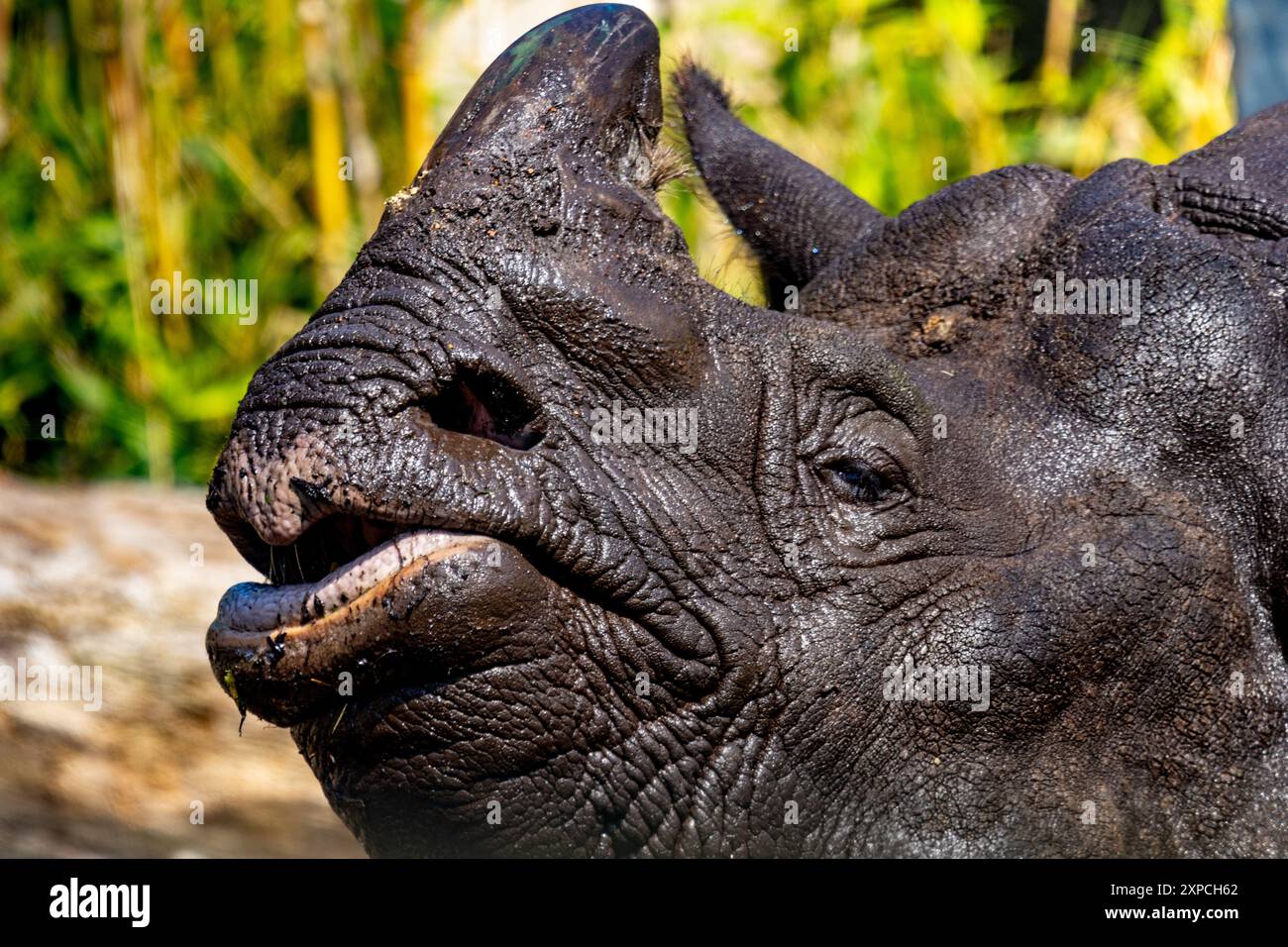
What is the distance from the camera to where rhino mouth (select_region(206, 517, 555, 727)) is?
2.10m

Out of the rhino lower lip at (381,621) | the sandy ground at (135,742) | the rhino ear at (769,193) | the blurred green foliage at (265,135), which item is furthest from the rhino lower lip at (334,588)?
the blurred green foliage at (265,135)

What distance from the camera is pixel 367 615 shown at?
2.10 meters

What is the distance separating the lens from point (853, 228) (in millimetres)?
3268

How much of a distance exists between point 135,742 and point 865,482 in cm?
418

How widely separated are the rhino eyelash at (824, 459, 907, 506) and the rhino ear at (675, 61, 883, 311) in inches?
33.4

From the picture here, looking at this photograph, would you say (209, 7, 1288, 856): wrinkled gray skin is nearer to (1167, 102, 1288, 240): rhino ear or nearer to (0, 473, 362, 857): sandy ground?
(1167, 102, 1288, 240): rhino ear

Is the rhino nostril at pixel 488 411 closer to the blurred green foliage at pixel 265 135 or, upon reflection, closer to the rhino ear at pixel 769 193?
the rhino ear at pixel 769 193

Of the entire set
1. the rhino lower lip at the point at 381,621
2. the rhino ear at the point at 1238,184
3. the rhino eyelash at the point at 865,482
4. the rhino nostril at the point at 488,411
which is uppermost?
the rhino ear at the point at 1238,184

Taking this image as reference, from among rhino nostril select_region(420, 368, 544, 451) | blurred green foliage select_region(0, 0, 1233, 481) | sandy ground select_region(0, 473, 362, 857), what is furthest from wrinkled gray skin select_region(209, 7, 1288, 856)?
blurred green foliage select_region(0, 0, 1233, 481)

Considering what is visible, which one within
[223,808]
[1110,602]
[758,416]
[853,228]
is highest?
[853,228]

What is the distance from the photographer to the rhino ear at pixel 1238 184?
108 inches
